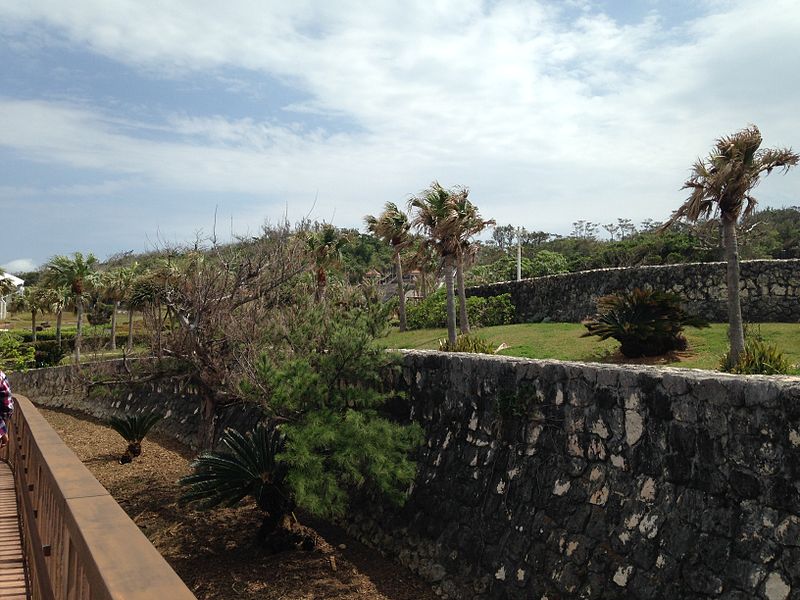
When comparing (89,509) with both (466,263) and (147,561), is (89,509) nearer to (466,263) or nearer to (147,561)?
(147,561)

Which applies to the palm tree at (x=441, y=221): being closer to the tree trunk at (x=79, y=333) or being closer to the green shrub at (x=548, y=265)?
the tree trunk at (x=79, y=333)

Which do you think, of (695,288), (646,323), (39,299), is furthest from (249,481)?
(39,299)

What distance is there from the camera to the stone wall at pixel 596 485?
5316mm

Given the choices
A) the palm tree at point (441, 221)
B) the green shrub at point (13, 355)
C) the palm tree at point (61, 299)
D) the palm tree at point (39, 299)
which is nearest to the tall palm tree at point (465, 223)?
the palm tree at point (441, 221)

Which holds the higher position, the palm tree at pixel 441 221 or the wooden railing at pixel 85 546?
the palm tree at pixel 441 221

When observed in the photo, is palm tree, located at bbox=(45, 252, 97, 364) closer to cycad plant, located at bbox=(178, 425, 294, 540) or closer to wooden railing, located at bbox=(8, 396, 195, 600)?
cycad plant, located at bbox=(178, 425, 294, 540)

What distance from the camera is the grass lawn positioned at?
13.4m

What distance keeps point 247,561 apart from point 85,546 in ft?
25.1

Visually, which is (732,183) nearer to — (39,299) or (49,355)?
(49,355)

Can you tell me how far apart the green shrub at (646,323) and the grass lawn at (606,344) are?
0.79ft

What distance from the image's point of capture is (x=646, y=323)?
45.1 feet

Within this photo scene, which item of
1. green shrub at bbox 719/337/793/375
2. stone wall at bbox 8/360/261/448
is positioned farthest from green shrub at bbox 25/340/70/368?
green shrub at bbox 719/337/793/375

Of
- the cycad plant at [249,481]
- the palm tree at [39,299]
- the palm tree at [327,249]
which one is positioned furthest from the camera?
the palm tree at [39,299]

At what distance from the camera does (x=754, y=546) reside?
5199mm
